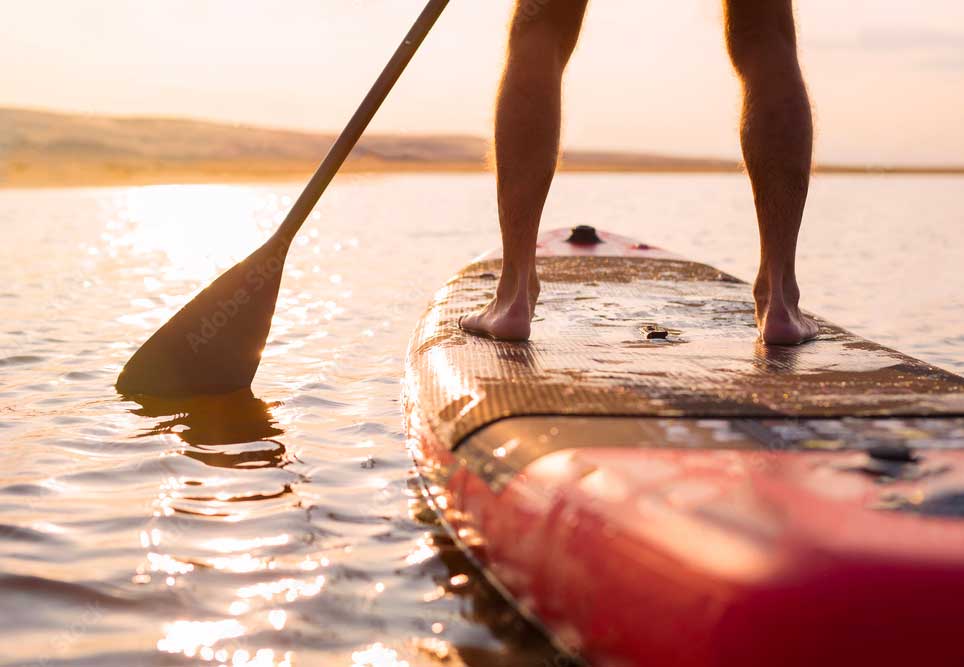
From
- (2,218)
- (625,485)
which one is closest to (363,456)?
(625,485)

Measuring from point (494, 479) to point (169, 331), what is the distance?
6.12ft

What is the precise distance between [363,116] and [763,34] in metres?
1.30

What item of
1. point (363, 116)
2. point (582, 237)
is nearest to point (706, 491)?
point (363, 116)

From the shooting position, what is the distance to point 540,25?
96.6 inches

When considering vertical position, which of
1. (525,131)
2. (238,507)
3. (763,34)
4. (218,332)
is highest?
(763,34)

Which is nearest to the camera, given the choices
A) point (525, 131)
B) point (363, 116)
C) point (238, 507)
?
point (238, 507)

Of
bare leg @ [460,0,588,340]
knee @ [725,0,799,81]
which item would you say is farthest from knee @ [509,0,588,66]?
knee @ [725,0,799,81]

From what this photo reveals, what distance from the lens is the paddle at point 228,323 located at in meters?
3.11

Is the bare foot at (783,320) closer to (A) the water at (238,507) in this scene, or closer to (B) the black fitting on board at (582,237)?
(A) the water at (238,507)

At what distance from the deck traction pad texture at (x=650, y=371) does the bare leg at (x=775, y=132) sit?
0.21 meters

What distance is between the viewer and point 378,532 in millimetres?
2100

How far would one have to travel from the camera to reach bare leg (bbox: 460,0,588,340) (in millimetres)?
2445

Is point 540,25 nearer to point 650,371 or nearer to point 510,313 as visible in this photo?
point 510,313

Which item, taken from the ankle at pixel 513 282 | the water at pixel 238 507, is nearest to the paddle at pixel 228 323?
the water at pixel 238 507
